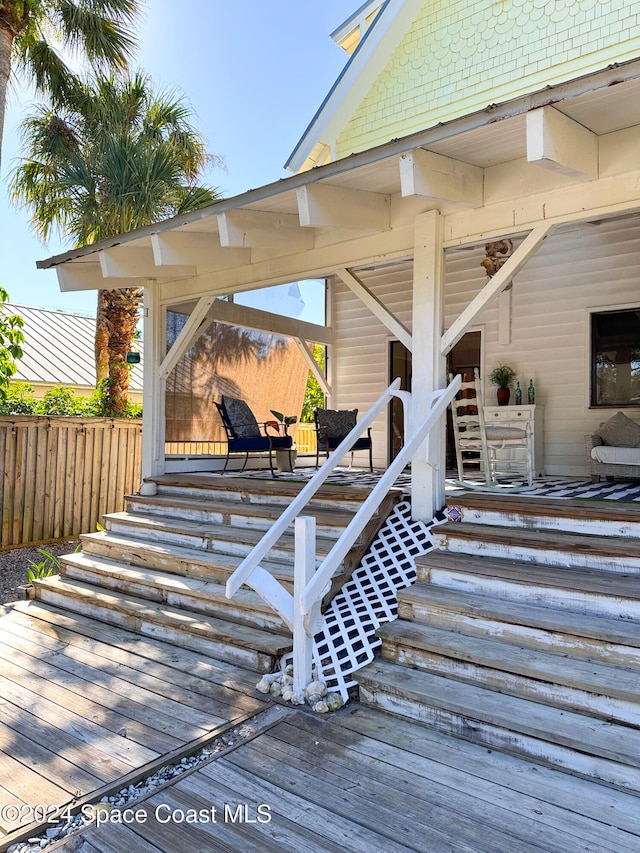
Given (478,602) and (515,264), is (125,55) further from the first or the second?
(478,602)

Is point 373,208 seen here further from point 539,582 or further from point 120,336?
point 120,336

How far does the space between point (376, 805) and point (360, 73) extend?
850cm

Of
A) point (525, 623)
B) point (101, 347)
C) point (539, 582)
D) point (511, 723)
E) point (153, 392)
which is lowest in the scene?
point (511, 723)

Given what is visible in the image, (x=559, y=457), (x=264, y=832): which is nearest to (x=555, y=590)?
(x=264, y=832)

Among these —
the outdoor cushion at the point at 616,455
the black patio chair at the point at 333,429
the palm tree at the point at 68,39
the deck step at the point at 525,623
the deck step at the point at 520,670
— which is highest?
the palm tree at the point at 68,39

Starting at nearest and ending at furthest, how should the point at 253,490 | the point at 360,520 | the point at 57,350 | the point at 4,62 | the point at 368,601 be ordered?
the point at 360,520 → the point at 368,601 → the point at 253,490 → the point at 4,62 → the point at 57,350

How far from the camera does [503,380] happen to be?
7242 millimetres

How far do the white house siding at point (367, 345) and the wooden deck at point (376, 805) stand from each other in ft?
20.0

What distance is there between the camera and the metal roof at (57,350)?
15.8 metres

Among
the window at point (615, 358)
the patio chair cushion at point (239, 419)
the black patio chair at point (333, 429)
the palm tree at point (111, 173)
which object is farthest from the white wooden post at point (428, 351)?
the palm tree at point (111, 173)

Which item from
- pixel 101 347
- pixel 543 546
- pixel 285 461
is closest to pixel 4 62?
pixel 101 347

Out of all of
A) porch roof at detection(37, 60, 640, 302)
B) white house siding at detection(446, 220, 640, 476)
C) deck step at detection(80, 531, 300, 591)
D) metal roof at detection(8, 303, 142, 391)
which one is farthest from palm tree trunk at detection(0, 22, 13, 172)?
metal roof at detection(8, 303, 142, 391)

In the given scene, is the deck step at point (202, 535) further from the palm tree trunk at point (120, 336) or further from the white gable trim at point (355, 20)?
the white gable trim at point (355, 20)

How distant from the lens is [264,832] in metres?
1.97
